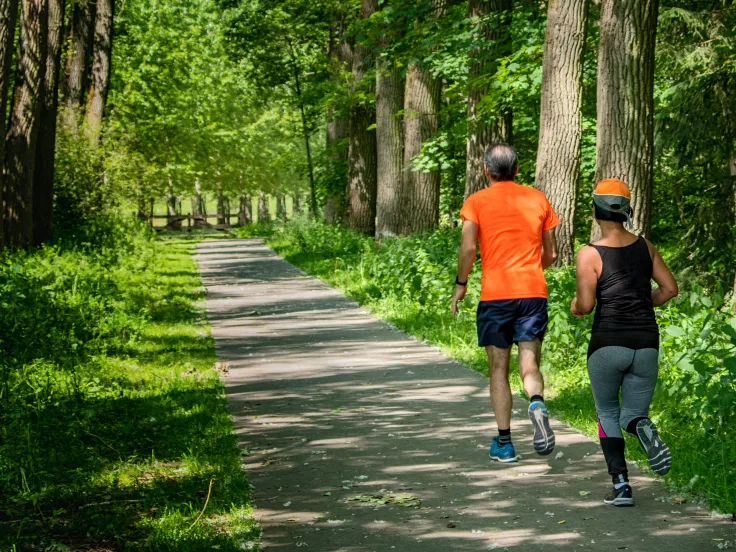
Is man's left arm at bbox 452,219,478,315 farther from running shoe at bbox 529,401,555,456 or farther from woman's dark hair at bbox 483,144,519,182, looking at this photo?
running shoe at bbox 529,401,555,456

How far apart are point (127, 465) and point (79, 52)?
21136mm

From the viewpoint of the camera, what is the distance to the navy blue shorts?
6.75m

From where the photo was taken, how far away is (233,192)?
7925cm

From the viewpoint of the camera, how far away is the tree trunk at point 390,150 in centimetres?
2291

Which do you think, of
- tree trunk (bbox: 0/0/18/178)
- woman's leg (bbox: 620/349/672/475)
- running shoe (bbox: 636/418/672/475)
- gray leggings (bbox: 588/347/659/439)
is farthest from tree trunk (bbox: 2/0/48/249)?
running shoe (bbox: 636/418/672/475)

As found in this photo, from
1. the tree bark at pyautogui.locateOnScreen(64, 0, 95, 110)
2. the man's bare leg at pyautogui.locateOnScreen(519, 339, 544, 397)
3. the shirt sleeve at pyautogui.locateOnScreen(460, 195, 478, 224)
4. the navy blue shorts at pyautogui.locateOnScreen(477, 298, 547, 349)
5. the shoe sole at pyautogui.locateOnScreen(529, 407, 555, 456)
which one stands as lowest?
the shoe sole at pyautogui.locateOnScreen(529, 407, 555, 456)

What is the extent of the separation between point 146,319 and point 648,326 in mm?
10084

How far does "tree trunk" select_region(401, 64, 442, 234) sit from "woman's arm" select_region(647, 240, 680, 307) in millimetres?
15499

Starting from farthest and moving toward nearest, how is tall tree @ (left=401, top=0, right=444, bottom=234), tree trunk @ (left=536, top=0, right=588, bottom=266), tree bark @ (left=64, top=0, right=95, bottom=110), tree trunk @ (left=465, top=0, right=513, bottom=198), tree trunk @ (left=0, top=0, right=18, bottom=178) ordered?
1. tree bark @ (left=64, top=0, right=95, bottom=110)
2. tall tree @ (left=401, top=0, right=444, bottom=234)
3. tree trunk @ (left=465, top=0, right=513, bottom=198)
4. tree trunk @ (left=0, top=0, right=18, bottom=178)
5. tree trunk @ (left=536, top=0, right=588, bottom=266)

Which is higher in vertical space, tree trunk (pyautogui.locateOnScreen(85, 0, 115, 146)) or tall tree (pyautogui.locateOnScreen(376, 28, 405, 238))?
tree trunk (pyautogui.locateOnScreen(85, 0, 115, 146))

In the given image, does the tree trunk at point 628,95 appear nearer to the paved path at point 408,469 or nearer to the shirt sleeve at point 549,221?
the paved path at point 408,469

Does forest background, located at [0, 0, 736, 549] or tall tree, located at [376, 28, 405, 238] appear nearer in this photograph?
forest background, located at [0, 0, 736, 549]

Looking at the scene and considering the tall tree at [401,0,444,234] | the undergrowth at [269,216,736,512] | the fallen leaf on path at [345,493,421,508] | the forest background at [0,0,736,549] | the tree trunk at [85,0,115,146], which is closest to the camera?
the fallen leaf on path at [345,493,421,508]

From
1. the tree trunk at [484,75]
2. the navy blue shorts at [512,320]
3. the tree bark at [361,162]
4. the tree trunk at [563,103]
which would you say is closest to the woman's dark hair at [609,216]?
the navy blue shorts at [512,320]
